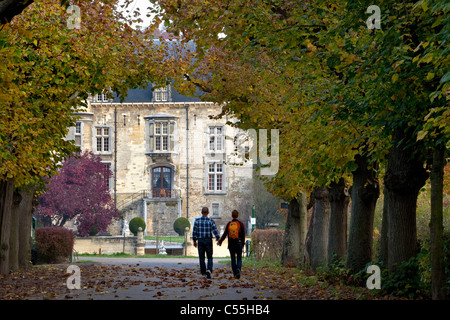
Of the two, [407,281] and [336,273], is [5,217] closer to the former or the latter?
[336,273]

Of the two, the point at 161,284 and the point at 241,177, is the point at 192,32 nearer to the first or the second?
the point at 161,284

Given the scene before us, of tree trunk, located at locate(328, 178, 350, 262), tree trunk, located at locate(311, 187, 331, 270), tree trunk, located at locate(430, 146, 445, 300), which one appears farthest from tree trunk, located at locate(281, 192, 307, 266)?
tree trunk, located at locate(430, 146, 445, 300)

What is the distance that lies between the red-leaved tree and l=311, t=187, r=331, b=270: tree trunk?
3683 centimetres

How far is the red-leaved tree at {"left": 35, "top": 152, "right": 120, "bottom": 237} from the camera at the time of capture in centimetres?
5438

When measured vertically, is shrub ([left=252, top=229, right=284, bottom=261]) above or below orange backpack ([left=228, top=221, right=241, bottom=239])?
below

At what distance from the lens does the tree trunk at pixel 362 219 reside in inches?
603

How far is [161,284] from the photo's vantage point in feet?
52.6

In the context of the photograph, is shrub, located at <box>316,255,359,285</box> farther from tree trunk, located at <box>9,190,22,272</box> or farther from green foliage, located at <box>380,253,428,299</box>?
tree trunk, located at <box>9,190,22,272</box>

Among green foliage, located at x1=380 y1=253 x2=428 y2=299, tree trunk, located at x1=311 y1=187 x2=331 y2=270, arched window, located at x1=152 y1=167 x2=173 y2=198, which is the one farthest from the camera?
arched window, located at x1=152 y1=167 x2=173 y2=198

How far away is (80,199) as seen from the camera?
180ft

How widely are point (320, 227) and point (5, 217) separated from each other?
29.3ft

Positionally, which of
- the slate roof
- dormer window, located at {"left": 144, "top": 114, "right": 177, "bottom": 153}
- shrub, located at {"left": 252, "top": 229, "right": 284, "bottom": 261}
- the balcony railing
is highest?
the slate roof
